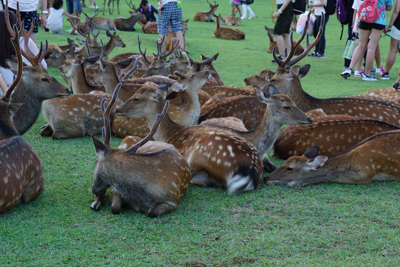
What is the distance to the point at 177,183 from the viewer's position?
3.08 metres

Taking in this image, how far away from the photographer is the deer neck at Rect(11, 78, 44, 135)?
13.6 feet

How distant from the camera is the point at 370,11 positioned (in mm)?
7281

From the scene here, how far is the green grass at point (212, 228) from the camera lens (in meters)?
2.51

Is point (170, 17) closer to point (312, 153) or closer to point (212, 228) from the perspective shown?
point (312, 153)

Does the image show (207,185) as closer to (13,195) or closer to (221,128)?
(221,128)

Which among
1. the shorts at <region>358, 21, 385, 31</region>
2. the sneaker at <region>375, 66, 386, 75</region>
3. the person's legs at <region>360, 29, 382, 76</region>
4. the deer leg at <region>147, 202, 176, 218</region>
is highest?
the shorts at <region>358, 21, 385, 31</region>

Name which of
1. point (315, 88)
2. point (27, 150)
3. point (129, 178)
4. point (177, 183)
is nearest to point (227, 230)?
point (177, 183)

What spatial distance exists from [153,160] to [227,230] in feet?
2.16

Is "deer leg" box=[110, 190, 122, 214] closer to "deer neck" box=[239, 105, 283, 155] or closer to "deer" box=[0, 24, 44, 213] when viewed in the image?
"deer" box=[0, 24, 44, 213]

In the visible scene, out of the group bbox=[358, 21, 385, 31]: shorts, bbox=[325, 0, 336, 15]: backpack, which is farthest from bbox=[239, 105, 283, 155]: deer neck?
bbox=[325, 0, 336, 15]: backpack

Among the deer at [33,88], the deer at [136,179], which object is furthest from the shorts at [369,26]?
the deer at [136,179]

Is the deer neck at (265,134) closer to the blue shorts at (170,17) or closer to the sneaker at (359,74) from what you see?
the sneaker at (359,74)

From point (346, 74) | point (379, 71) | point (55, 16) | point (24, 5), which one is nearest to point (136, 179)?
point (24, 5)

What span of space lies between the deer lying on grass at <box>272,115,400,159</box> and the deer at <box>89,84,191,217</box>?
150 cm
